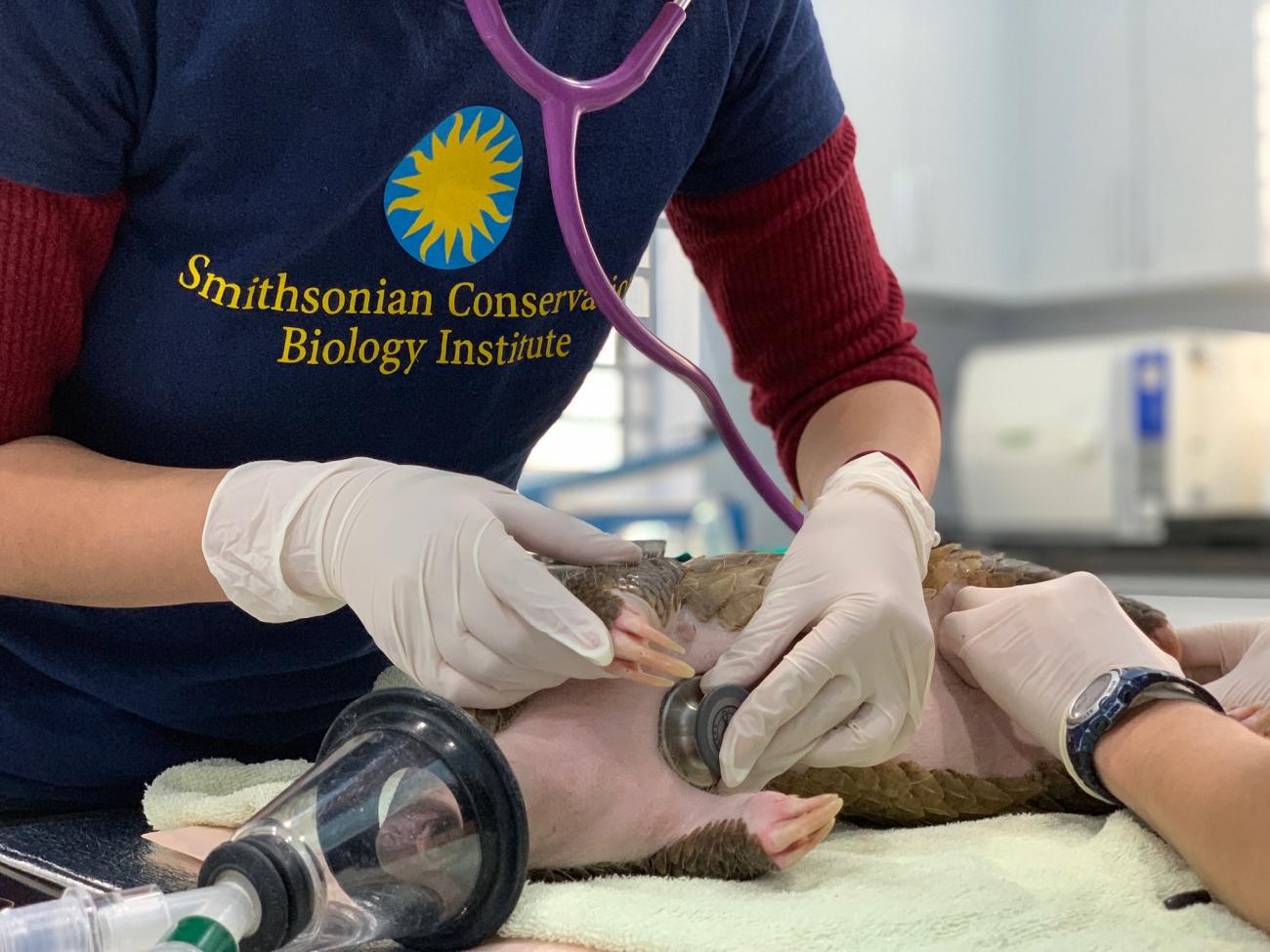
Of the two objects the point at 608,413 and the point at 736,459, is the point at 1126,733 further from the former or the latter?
the point at 608,413

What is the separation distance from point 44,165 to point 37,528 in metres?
0.26

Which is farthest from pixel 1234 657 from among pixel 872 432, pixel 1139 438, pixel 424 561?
pixel 1139 438

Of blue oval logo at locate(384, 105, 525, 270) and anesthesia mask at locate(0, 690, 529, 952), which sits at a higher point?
blue oval logo at locate(384, 105, 525, 270)

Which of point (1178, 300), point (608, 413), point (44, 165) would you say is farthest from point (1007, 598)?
point (1178, 300)

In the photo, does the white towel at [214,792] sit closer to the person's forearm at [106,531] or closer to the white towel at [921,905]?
the person's forearm at [106,531]

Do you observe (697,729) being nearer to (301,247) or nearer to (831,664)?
(831,664)

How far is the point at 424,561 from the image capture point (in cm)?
87

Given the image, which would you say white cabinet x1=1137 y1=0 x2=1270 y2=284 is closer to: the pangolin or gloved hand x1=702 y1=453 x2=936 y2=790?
the pangolin

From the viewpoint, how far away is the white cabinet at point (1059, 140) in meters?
4.00

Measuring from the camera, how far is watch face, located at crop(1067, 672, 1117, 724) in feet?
3.07

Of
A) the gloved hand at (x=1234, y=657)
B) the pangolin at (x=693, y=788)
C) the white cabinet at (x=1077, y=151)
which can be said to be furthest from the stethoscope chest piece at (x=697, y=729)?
the white cabinet at (x=1077, y=151)

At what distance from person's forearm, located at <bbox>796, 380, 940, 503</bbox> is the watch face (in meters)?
0.35

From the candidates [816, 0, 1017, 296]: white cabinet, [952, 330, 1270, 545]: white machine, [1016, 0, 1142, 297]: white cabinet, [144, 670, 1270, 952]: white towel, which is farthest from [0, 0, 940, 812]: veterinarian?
[1016, 0, 1142, 297]: white cabinet

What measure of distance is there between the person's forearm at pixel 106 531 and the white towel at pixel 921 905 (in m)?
0.36
